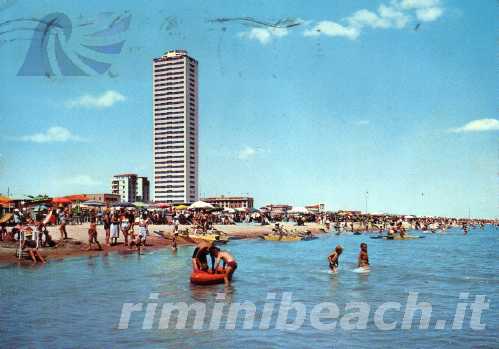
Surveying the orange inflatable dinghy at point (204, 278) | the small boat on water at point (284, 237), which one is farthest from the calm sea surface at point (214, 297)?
the small boat on water at point (284, 237)

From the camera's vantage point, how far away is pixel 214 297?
15.4 m

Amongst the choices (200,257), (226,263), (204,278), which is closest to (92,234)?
(200,257)

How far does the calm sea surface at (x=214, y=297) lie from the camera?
10367 mm

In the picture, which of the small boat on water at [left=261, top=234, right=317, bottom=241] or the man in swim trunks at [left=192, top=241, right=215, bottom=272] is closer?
the man in swim trunks at [left=192, top=241, right=215, bottom=272]

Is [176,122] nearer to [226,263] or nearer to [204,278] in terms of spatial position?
[226,263]

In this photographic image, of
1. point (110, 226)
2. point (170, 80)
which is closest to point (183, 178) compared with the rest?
point (170, 80)

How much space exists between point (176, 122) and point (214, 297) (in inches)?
7219

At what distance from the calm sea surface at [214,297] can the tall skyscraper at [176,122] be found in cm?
16784

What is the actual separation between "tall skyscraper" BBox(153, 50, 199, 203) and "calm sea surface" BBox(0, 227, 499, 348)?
167841 millimetres

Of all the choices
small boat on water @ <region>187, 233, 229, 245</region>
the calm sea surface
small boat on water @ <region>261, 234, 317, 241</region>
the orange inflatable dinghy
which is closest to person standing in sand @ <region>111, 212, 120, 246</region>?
the calm sea surface

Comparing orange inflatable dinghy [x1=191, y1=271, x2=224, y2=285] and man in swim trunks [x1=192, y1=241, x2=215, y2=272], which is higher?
man in swim trunks [x1=192, y1=241, x2=215, y2=272]

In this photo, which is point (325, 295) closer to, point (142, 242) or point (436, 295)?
point (436, 295)

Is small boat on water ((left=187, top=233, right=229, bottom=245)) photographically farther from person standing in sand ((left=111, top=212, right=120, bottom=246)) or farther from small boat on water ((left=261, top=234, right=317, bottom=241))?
person standing in sand ((left=111, top=212, right=120, bottom=246))

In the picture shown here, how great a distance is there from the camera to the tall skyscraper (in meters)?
194
